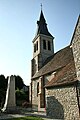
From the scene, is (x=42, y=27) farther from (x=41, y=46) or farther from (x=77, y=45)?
(x=77, y=45)

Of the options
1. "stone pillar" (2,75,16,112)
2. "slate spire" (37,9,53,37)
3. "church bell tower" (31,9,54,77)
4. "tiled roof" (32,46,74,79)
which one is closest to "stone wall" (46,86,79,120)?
"stone pillar" (2,75,16,112)

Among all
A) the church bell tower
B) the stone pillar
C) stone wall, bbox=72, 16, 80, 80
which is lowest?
the stone pillar

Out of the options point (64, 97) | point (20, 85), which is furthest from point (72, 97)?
point (20, 85)

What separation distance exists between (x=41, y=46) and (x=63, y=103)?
18.8 metres

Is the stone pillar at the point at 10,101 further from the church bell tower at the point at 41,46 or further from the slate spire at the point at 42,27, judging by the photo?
the slate spire at the point at 42,27

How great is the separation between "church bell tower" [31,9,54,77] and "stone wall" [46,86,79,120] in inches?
553

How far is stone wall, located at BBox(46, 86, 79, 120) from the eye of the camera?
1096 centimetres

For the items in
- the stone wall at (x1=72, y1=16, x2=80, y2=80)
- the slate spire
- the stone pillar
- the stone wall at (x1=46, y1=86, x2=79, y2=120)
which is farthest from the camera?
the slate spire

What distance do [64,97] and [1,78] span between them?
3611 centimetres

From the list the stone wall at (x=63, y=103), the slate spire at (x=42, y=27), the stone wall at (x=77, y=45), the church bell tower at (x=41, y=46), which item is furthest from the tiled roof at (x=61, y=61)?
the slate spire at (x=42, y=27)

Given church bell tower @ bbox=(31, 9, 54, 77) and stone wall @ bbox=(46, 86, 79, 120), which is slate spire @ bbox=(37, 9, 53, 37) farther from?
stone wall @ bbox=(46, 86, 79, 120)

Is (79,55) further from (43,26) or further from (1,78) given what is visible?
(1,78)

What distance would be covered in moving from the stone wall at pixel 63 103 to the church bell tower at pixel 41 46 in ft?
46.1

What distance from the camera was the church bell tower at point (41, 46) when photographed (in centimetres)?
2852
